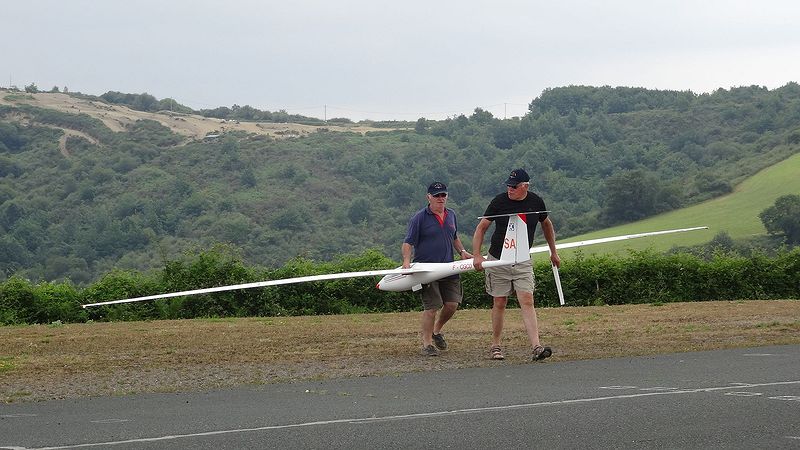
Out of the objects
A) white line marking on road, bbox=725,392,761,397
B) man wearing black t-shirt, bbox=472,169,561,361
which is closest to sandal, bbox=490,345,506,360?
man wearing black t-shirt, bbox=472,169,561,361

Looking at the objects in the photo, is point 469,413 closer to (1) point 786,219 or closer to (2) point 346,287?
(2) point 346,287

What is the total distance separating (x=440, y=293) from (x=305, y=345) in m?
2.45

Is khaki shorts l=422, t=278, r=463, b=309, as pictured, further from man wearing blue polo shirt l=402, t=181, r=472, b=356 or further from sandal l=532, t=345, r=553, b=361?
sandal l=532, t=345, r=553, b=361

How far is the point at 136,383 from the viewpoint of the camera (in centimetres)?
1182

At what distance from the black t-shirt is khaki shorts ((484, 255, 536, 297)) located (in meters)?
0.21

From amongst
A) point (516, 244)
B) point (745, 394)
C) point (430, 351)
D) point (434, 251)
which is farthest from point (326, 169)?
point (745, 394)

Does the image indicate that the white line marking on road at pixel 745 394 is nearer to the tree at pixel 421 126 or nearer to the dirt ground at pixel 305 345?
the dirt ground at pixel 305 345

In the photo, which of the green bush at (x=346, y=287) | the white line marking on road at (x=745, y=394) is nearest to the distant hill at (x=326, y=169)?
the green bush at (x=346, y=287)

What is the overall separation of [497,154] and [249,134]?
99.0ft

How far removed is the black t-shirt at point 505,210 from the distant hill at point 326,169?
161ft

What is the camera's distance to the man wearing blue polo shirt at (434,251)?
13670mm

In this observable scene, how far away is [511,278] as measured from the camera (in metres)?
13.0

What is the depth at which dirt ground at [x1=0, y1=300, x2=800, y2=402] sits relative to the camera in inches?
480

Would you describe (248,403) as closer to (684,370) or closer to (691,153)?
(684,370)
